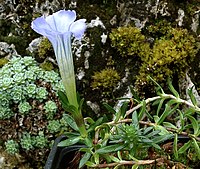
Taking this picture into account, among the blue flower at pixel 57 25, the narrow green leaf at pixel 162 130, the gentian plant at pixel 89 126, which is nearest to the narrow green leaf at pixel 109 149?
the gentian plant at pixel 89 126

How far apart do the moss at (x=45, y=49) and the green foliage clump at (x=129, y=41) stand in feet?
0.78

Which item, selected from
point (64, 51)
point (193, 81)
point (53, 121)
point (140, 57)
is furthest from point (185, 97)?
point (64, 51)

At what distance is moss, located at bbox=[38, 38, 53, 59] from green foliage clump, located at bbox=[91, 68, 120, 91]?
0.67ft

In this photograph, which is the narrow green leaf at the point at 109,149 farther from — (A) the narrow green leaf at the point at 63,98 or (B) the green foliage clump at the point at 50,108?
(B) the green foliage clump at the point at 50,108

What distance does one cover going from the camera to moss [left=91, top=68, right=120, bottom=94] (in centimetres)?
170

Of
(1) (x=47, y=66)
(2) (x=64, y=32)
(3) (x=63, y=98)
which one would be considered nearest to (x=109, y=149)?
(3) (x=63, y=98)

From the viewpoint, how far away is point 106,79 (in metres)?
1.70

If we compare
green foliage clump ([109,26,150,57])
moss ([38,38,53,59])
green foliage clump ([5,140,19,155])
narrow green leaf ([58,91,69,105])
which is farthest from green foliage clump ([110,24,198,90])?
narrow green leaf ([58,91,69,105])

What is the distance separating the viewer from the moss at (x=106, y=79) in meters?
1.70

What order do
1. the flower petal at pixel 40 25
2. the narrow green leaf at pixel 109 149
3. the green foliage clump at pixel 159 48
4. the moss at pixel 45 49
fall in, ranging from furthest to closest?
1. the moss at pixel 45 49
2. the green foliage clump at pixel 159 48
3. the narrow green leaf at pixel 109 149
4. the flower petal at pixel 40 25

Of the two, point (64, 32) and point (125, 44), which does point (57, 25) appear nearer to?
point (64, 32)

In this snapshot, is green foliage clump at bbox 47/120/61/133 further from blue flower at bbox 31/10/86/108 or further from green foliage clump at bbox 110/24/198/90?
blue flower at bbox 31/10/86/108

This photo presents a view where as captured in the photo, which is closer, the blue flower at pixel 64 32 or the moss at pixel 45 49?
the blue flower at pixel 64 32

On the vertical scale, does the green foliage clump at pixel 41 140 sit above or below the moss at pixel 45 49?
below
